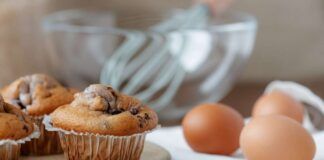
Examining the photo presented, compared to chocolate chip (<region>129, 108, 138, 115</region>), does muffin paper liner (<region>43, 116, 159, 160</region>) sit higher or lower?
lower

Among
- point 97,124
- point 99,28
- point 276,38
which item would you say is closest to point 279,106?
point 97,124

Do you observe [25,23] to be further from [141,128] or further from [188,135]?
[141,128]

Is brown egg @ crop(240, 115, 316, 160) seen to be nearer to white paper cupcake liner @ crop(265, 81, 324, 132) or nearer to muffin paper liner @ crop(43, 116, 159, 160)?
muffin paper liner @ crop(43, 116, 159, 160)

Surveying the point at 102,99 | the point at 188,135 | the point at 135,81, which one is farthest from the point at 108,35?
the point at 102,99

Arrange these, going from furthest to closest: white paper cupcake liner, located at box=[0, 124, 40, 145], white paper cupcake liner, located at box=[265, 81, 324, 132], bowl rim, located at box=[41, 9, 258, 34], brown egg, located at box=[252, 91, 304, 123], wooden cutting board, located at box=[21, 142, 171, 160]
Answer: bowl rim, located at box=[41, 9, 258, 34]
white paper cupcake liner, located at box=[265, 81, 324, 132]
brown egg, located at box=[252, 91, 304, 123]
wooden cutting board, located at box=[21, 142, 171, 160]
white paper cupcake liner, located at box=[0, 124, 40, 145]

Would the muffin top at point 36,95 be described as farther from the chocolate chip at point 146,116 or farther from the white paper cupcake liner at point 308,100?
the white paper cupcake liner at point 308,100

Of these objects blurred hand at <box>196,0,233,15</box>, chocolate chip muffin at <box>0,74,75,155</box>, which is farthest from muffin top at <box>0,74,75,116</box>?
blurred hand at <box>196,0,233,15</box>

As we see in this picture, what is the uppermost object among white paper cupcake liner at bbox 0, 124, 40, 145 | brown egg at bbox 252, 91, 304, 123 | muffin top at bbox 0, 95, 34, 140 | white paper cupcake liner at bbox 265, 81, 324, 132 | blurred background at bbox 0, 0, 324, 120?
muffin top at bbox 0, 95, 34, 140
